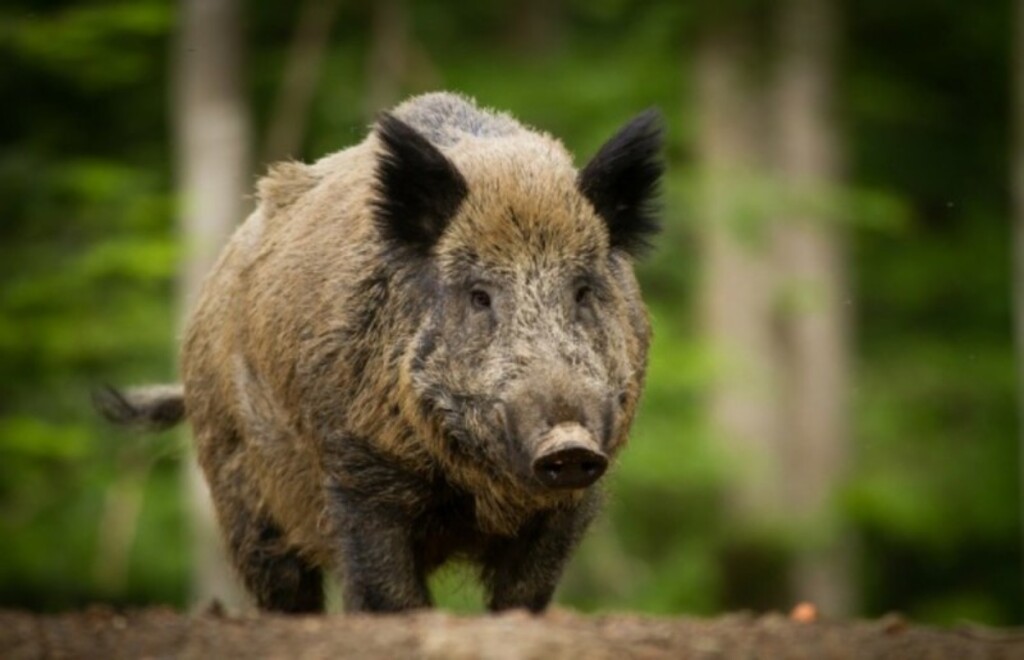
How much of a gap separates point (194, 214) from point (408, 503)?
8.20m

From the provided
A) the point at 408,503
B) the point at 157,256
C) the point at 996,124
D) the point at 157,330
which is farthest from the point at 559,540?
the point at 996,124

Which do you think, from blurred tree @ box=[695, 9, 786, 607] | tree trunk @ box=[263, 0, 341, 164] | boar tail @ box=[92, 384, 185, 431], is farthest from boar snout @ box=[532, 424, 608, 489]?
blurred tree @ box=[695, 9, 786, 607]

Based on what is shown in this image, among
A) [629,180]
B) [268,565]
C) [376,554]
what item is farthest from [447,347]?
[268,565]

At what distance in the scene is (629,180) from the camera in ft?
25.6

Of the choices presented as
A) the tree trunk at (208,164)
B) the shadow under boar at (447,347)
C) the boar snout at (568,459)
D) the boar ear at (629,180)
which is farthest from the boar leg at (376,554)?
the tree trunk at (208,164)

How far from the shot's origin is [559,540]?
25.1ft

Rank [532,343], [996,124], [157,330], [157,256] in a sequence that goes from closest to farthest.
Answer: [532,343], [157,256], [157,330], [996,124]

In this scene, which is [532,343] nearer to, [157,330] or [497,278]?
[497,278]

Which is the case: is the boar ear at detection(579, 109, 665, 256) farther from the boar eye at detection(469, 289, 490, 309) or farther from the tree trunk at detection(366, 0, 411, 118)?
the tree trunk at detection(366, 0, 411, 118)

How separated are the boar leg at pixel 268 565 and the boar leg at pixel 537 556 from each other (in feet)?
4.28

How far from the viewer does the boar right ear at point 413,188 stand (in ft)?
24.6

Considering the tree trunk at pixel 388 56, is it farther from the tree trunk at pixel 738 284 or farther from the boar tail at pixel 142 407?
the boar tail at pixel 142 407

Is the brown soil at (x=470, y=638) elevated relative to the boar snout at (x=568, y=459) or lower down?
lower down

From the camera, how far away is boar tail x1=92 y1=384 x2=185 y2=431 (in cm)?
979
